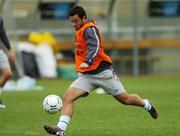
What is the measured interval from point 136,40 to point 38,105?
12477mm

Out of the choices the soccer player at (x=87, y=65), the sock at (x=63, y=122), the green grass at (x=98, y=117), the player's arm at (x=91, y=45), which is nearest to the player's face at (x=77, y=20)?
the soccer player at (x=87, y=65)

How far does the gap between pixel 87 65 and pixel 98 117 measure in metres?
3.35

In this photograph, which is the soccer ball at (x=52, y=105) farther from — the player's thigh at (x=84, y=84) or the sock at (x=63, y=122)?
the sock at (x=63, y=122)

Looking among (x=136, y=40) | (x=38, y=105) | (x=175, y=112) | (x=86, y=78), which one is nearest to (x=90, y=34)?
(x=86, y=78)

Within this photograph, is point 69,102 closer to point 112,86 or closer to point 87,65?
point 87,65

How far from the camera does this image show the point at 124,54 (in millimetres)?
30219

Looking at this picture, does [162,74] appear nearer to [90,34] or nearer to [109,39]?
[109,39]

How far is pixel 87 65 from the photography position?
10.5m

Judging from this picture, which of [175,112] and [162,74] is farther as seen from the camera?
[162,74]

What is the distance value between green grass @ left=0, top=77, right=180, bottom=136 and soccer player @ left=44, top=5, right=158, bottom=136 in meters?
0.78

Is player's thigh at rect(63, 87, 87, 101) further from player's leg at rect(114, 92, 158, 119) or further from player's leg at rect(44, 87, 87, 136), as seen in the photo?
player's leg at rect(114, 92, 158, 119)

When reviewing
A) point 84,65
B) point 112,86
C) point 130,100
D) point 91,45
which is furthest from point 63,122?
point 130,100

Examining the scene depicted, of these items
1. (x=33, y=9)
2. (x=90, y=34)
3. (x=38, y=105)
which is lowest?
(x=33, y=9)

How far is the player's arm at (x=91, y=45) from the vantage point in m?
10.5
